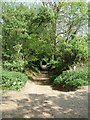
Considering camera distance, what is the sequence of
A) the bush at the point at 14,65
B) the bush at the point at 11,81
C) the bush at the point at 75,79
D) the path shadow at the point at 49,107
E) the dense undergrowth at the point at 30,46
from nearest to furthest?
the path shadow at the point at 49,107, the bush at the point at 11,81, the bush at the point at 75,79, the dense undergrowth at the point at 30,46, the bush at the point at 14,65

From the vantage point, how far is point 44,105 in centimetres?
827

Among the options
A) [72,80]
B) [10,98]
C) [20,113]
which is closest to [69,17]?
[72,80]

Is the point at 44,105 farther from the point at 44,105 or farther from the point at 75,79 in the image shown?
the point at 75,79

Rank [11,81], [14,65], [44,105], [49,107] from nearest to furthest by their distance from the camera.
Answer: [49,107]
[44,105]
[11,81]
[14,65]

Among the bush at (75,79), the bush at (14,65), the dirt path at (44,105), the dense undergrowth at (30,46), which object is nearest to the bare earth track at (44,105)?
the dirt path at (44,105)

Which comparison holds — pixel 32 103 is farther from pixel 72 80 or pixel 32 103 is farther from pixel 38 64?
pixel 38 64

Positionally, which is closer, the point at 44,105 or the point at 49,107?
the point at 49,107

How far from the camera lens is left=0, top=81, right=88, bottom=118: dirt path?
279 inches

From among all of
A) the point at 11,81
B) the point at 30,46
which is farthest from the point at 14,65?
the point at 11,81

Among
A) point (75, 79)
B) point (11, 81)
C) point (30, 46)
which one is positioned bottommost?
point (75, 79)

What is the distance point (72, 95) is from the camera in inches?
394

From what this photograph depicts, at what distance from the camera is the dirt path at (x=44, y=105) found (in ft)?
23.3

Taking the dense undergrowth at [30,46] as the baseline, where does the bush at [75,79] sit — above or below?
below

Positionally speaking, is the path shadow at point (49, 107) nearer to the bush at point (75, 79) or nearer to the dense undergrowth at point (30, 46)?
the bush at point (75, 79)
